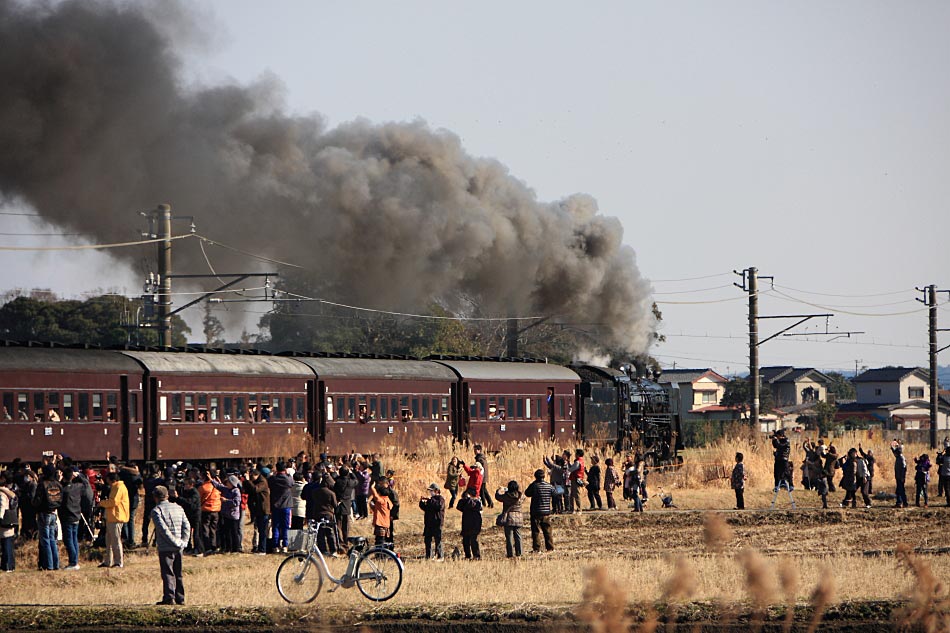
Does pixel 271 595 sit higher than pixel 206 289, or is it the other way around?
pixel 206 289

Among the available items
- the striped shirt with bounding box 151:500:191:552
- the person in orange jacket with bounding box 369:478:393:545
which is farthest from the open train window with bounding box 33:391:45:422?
the striped shirt with bounding box 151:500:191:552

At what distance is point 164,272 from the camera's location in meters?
36.4

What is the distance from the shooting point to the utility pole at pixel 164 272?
36094 mm

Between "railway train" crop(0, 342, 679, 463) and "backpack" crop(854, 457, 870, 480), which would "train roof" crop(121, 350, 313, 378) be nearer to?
"railway train" crop(0, 342, 679, 463)

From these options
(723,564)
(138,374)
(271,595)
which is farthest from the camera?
(138,374)

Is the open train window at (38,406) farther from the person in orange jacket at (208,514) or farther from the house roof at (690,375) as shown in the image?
the house roof at (690,375)

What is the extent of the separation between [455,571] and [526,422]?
76.2ft

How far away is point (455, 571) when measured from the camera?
2145 cm

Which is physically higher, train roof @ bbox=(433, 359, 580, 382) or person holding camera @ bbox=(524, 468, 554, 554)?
train roof @ bbox=(433, 359, 580, 382)

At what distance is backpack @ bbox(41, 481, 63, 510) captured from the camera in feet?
70.3

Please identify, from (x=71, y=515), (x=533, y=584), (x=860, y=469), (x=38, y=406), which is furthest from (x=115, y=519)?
(x=860, y=469)

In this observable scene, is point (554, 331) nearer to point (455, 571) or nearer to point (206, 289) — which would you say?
point (206, 289)

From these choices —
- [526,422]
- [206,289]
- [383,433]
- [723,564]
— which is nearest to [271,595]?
[723,564]

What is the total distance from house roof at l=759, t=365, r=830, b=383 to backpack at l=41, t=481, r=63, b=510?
12746cm
